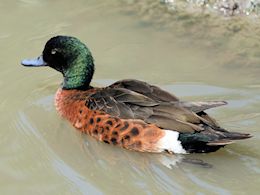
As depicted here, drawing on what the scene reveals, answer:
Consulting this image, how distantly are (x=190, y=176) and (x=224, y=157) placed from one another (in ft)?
1.49

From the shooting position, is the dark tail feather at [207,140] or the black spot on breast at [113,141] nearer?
the dark tail feather at [207,140]

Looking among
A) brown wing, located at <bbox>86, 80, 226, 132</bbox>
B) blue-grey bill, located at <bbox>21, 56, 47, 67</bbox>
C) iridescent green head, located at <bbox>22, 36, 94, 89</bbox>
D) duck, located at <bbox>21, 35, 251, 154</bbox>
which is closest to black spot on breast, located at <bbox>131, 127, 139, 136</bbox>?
duck, located at <bbox>21, 35, 251, 154</bbox>

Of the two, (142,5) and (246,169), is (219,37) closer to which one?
(142,5)

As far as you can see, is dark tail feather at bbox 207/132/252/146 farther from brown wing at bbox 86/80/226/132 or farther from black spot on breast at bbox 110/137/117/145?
black spot on breast at bbox 110/137/117/145

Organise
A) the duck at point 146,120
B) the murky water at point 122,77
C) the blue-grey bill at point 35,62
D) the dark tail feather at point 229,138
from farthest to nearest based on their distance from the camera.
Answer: the blue-grey bill at point 35,62 → the duck at point 146,120 → the dark tail feather at point 229,138 → the murky water at point 122,77

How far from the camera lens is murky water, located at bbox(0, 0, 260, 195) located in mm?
5750

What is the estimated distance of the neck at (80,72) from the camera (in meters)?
6.87

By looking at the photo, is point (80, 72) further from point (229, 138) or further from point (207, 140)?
point (229, 138)

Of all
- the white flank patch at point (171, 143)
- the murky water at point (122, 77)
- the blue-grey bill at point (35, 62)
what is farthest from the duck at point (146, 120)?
the blue-grey bill at point (35, 62)

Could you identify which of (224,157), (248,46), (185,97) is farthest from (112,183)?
(248,46)

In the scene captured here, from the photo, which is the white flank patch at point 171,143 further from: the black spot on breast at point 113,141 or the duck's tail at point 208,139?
the black spot on breast at point 113,141

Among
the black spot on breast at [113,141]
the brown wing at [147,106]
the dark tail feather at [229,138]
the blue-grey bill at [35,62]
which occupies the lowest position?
the black spot on breast at [113,141]

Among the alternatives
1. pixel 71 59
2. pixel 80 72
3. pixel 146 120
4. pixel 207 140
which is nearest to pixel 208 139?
pixel 207 140

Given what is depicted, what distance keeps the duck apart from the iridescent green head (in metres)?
0.23
